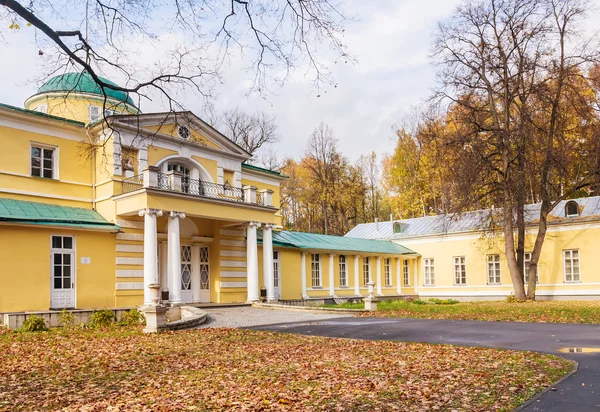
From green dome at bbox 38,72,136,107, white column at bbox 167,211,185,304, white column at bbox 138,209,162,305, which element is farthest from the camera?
white column at bbox 167,211,185,304

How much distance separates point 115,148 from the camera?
2056 centimetres

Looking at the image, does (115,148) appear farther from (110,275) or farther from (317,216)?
(317,216)

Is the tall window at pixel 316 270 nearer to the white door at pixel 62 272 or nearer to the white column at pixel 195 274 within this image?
the white column at pixel 195 274

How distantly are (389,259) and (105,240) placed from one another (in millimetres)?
21398

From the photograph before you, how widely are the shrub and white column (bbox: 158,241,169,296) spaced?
6.16m

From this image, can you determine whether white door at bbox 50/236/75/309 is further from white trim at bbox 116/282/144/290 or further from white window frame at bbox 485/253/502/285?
white window frame at bbox 485/253/502/285

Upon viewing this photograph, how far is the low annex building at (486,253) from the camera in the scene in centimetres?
3077

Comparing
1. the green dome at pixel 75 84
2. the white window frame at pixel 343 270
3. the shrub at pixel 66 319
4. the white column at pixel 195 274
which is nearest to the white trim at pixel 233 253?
the white column at pixel 195 274

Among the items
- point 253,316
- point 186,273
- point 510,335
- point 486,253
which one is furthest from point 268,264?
point 486,253

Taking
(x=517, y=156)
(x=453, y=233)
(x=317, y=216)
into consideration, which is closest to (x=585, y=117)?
(x=517, y=156)

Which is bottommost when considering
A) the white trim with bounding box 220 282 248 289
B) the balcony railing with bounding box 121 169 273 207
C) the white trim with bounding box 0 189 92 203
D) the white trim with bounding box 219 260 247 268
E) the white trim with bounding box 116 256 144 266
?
the white trim with bounding box 220 282 248 289

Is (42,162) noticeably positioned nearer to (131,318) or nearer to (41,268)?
(41,268)

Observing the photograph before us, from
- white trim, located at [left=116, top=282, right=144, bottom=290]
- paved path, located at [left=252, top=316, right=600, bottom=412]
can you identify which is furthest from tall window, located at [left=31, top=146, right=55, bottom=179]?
paved path, located at [left=252, top=316, right=600, bottom=412]

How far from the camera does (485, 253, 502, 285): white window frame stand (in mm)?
34594
